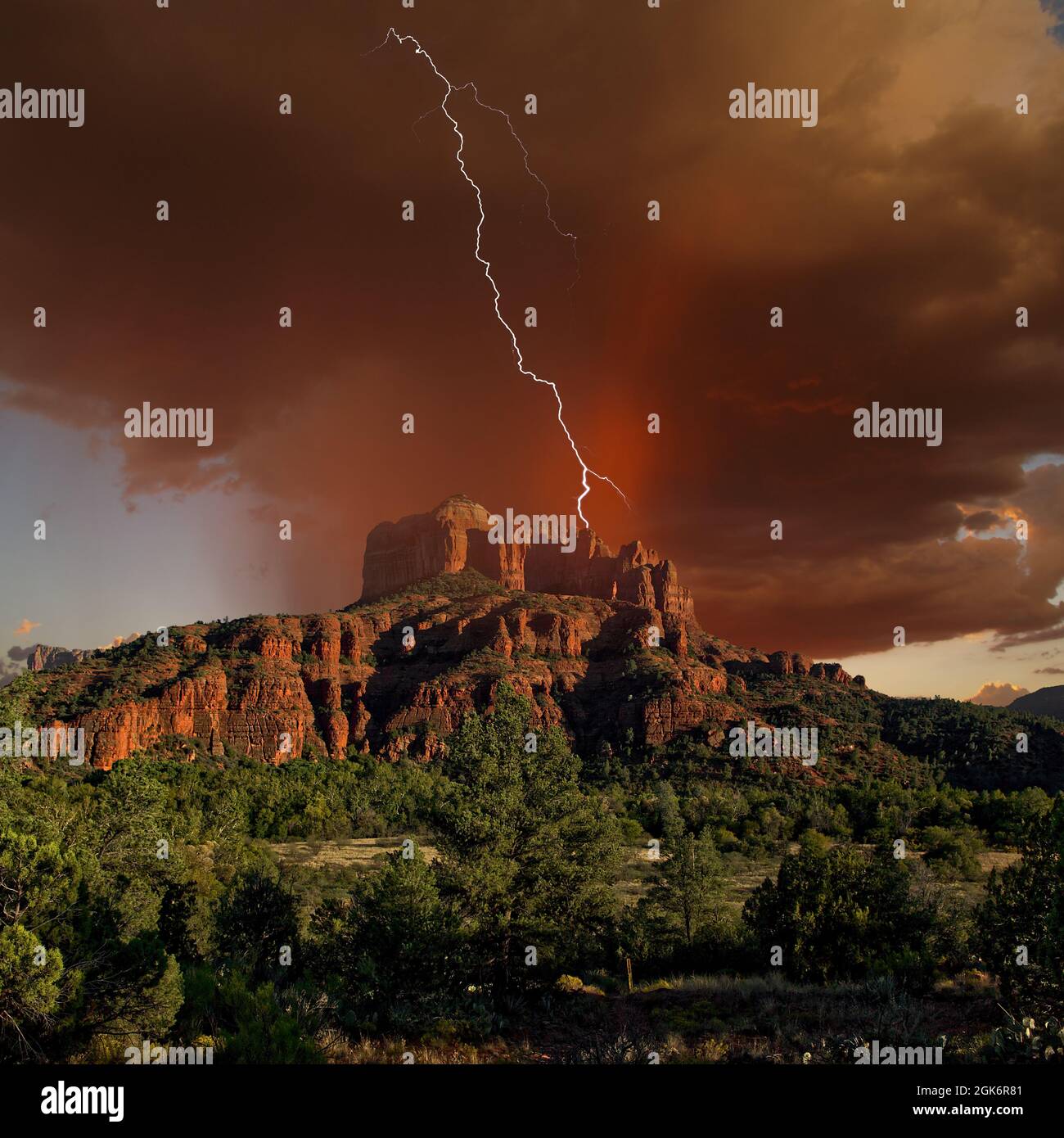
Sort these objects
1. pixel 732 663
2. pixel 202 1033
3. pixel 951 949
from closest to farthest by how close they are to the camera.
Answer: pixel 202 1033
pixel 951 949
pixel 732 663

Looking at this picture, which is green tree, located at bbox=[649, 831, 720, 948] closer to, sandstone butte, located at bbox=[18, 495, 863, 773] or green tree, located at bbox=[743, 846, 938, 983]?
green tree, located at bbox=[743, 846, 938, 983]

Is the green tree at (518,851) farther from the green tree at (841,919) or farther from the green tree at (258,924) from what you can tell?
the green tree at (258,924)

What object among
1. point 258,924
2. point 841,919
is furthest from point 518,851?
point 258,924

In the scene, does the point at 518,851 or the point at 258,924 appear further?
the point at 258,924

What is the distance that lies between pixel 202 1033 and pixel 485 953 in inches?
322

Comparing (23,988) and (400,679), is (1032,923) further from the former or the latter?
(400,679)

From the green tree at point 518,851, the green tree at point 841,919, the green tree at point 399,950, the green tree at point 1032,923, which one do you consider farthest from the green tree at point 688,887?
the green tree at point 1032,923

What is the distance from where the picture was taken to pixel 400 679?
156 metres

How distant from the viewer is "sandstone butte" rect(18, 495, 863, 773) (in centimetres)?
11925

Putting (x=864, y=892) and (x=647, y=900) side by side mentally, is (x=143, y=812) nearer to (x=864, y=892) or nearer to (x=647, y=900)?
(x=647, y=900)

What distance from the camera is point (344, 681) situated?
15262cm

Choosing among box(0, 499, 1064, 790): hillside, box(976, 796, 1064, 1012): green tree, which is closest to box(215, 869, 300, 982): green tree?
box(976, 796, 1064, 1012): green tree

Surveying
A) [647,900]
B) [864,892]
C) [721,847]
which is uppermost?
[864,892]
